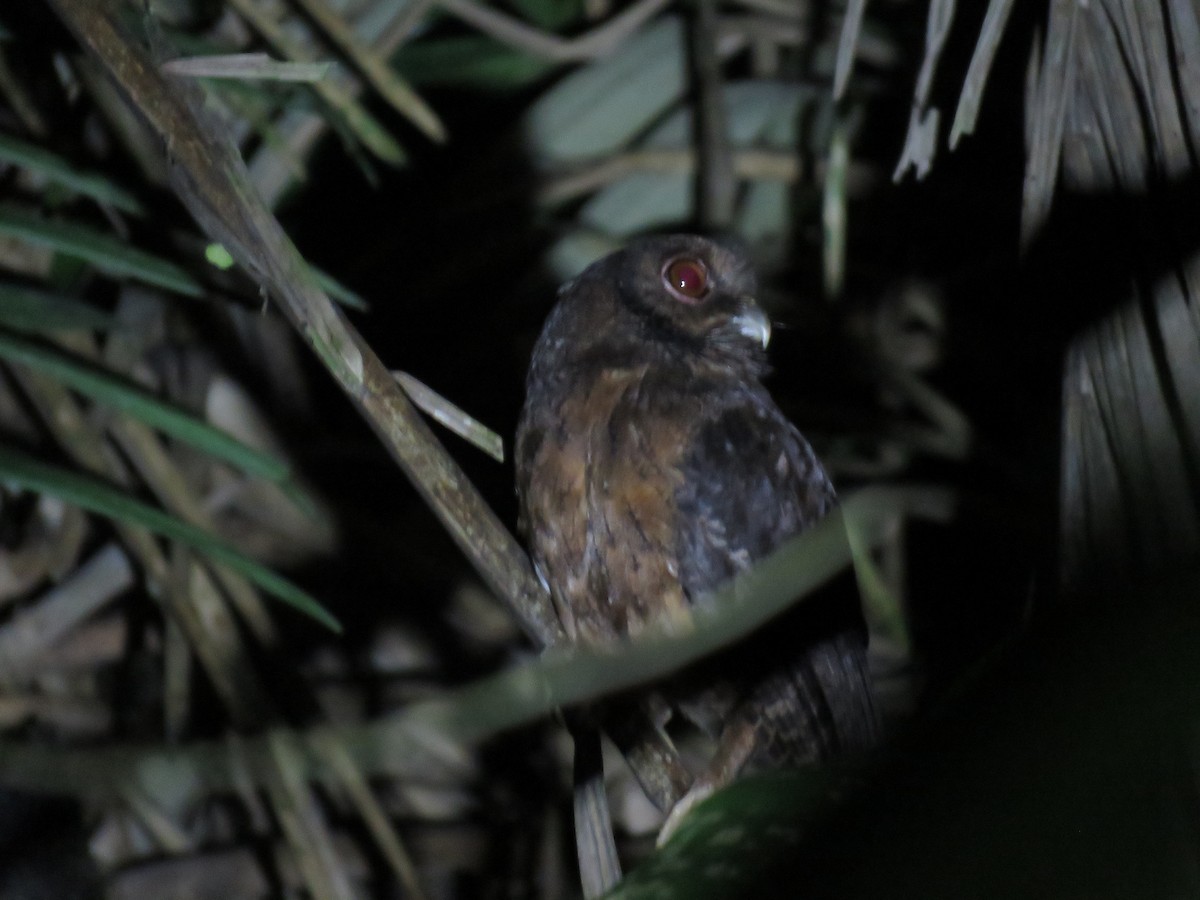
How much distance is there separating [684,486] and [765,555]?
307mm

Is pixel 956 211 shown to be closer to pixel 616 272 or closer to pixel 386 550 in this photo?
pixel 616 272

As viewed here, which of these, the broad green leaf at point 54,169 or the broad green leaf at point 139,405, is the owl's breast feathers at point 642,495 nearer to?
the broad green leaf at point 139,405

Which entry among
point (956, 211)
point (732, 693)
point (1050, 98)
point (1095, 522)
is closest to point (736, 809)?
point (1095, 522)

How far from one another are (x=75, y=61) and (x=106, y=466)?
3.96ft

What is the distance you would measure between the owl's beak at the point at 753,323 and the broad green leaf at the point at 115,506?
5.35 ft

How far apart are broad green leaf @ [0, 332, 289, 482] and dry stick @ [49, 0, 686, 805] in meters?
0.64

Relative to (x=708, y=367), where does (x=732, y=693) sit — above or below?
below

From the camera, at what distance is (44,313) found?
2.87 metres

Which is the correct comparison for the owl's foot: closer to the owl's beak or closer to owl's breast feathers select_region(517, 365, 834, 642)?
owl's breast feathers select_region(517, 365, 834, 642)

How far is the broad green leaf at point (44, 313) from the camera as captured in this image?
9.18ft

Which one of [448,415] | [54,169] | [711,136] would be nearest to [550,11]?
[711,136]

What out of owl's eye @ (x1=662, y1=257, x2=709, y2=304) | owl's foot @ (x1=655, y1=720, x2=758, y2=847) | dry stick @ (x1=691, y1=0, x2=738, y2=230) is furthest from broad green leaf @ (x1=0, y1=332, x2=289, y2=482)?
dry stick @ (x1=691, y1=0, x2=738, y2=230)

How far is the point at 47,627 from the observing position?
4191 mm

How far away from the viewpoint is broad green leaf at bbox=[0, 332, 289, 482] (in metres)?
2.28
